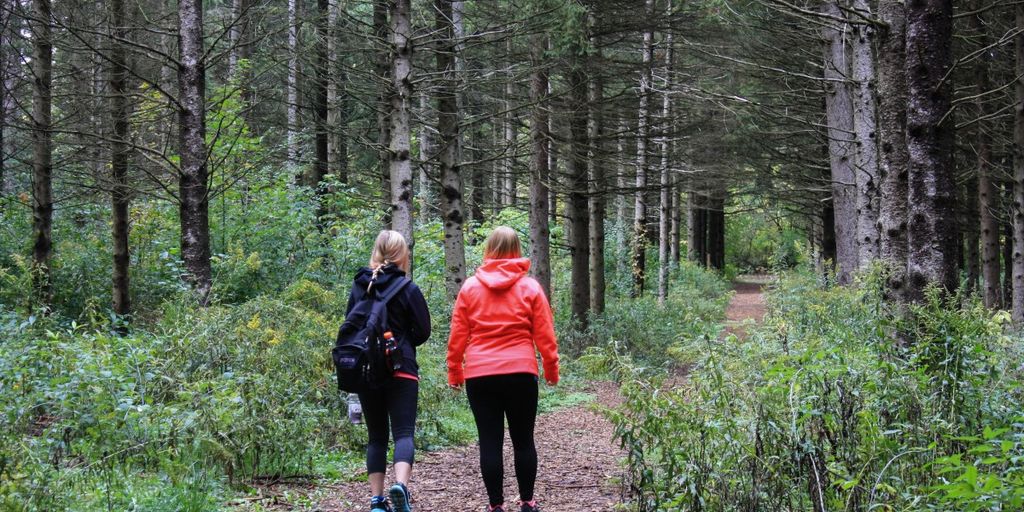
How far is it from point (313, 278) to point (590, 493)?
23.6 ft

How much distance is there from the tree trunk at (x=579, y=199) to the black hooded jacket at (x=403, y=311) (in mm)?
8942

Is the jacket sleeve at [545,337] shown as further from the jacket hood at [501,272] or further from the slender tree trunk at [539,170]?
the slender tree trunk at [539,170]

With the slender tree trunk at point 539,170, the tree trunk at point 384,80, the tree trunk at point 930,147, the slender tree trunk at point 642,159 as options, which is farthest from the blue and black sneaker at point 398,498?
the slender tree trunk at point 642,159

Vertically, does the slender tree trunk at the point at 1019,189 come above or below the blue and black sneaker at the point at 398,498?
above

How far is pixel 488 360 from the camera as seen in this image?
5.02 m

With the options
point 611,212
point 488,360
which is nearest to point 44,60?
point 488,360

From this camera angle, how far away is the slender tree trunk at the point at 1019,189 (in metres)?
12.8

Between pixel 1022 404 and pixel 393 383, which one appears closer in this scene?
pixel 1022 404

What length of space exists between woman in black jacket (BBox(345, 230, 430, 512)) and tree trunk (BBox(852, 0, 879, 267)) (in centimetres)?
727

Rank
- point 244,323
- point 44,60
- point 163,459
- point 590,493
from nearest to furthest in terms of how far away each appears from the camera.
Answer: point 163,459
point 590,493
point 244,323
point 44,60

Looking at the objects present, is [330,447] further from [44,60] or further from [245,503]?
[44,60]

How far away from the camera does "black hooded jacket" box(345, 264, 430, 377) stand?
511 centimetres

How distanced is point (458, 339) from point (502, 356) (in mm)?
364

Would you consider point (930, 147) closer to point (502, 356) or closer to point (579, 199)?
point (502, 356)
